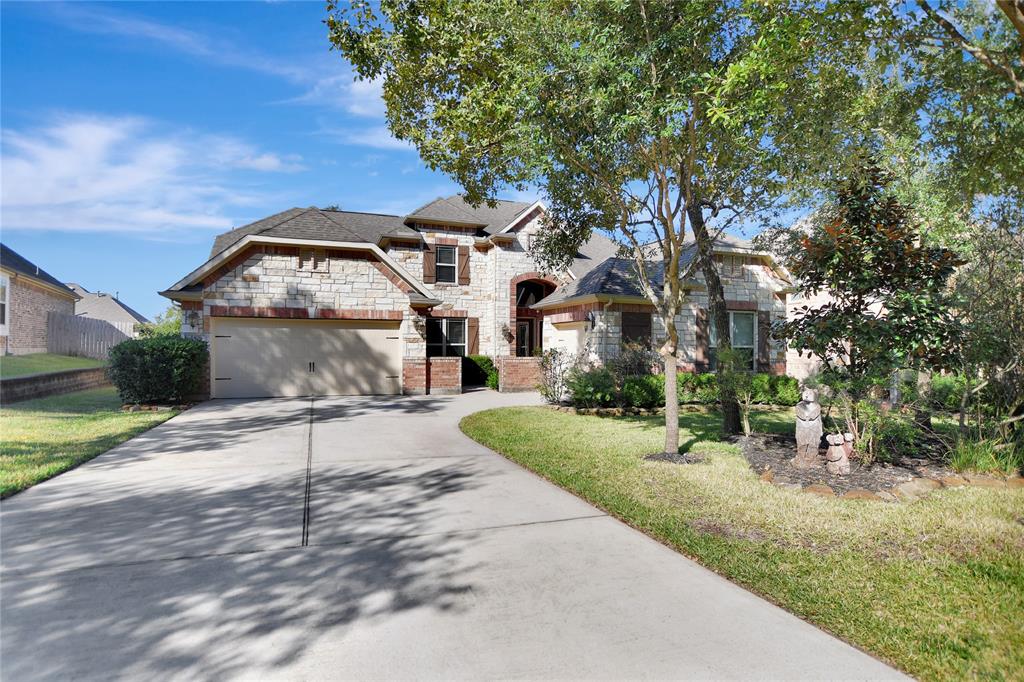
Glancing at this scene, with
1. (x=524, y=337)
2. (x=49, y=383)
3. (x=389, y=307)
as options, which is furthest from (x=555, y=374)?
(x=49, y=383)

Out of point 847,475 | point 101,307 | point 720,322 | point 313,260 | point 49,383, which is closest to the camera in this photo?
point 847,475

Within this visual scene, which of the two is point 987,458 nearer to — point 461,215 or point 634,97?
point 634,97

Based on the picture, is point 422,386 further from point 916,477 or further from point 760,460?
point 916,477

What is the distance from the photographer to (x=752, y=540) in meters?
4.99

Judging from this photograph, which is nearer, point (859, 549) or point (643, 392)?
point (859, 549)

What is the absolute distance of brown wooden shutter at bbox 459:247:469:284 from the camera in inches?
835

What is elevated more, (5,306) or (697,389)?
(5,306)

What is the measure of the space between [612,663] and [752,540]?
98.9 inches

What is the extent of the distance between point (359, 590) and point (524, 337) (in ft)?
61.0

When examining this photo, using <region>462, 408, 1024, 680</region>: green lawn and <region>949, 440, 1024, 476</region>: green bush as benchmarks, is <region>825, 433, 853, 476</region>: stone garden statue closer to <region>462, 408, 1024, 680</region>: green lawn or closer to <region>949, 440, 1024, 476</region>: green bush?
<region>462, 408, 1024, 680</region>: green lawn

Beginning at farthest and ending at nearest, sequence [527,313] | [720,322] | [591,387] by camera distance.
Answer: [527,313], [591,387], [720,322]

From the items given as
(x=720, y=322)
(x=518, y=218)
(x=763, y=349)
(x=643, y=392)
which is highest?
(x=518, y=218)

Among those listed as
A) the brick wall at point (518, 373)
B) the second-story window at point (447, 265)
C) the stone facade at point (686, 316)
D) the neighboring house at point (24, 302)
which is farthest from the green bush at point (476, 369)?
the neighboring house at point (24, 302)

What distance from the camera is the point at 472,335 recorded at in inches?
840
